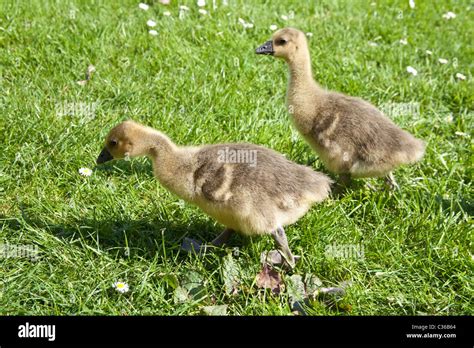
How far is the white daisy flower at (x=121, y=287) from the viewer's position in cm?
370

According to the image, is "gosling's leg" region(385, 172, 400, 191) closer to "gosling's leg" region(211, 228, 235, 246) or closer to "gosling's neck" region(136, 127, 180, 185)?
"gosling's leg" region(211, 228, 235, 246)

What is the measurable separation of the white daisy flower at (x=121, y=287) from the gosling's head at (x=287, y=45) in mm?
2379

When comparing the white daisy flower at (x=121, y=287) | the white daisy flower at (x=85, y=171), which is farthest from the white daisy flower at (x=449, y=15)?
the white daisy flower at (x=121, y=287)

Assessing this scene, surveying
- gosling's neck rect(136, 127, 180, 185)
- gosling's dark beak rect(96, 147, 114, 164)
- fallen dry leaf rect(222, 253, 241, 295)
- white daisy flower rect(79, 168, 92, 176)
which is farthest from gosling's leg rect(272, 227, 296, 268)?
white daisy flower rect(79, 168, 92, 176)

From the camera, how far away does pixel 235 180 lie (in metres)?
3.75

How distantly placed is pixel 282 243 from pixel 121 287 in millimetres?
1058

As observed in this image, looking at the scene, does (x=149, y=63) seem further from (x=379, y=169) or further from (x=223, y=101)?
(x=379, y=169)

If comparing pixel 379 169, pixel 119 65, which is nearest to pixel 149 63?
pixel 119 65

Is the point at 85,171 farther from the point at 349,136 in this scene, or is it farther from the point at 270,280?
the point at 349,136

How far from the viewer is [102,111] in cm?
539

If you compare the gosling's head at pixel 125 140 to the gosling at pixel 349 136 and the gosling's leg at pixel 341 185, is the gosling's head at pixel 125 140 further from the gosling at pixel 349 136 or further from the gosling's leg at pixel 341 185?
the gosling's leg at pixel 341 185

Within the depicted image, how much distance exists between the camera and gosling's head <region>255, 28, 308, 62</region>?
502 cm

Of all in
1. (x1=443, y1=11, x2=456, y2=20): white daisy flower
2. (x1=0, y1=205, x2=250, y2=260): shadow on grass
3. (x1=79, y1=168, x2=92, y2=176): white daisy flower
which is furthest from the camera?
(x1=443, y1=11, x2=456, y2=20): white daisy flower

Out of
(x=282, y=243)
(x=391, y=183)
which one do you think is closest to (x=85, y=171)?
(x=282, y=243)
